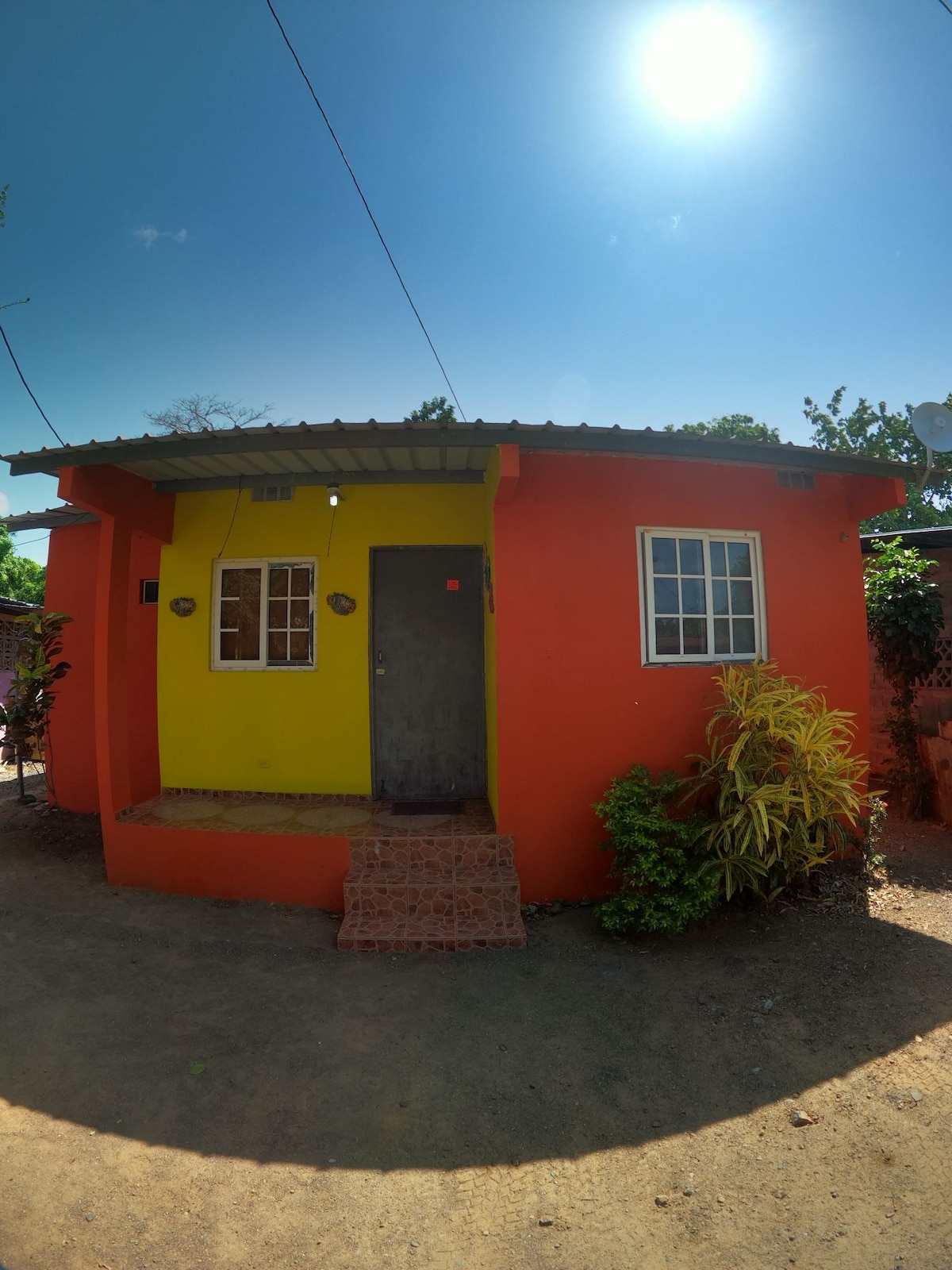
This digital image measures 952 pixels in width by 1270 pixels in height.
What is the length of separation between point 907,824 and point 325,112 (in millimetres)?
8772

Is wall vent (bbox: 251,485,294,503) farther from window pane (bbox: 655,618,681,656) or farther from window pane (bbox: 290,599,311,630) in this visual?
window pane (bbox: 655,618,681,656)

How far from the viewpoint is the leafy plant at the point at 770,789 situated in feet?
12.9

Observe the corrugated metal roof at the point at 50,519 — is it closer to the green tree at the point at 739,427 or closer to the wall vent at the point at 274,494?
the wall vent at the point at 274,494

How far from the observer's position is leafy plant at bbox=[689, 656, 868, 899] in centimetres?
393

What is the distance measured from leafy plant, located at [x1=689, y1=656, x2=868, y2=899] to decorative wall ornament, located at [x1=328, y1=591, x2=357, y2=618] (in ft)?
10.7

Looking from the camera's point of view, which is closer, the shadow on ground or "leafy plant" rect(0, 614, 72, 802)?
the shadow on ground

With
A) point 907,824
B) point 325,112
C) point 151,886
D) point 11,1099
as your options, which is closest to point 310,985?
point 11,1099

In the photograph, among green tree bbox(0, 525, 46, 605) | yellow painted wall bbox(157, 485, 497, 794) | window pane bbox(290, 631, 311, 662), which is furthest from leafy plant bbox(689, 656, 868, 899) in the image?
green tree bbox(0, 525, 46, 605)

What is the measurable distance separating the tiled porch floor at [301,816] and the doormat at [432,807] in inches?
2.0

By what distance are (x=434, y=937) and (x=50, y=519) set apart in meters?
5.95

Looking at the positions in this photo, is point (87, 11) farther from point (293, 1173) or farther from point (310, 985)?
point (293, 1173)

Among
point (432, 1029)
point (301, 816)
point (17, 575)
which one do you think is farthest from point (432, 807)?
point (17, 575)

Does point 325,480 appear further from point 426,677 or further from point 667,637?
point 667,637

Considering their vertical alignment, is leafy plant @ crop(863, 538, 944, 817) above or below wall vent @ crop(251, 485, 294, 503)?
below
